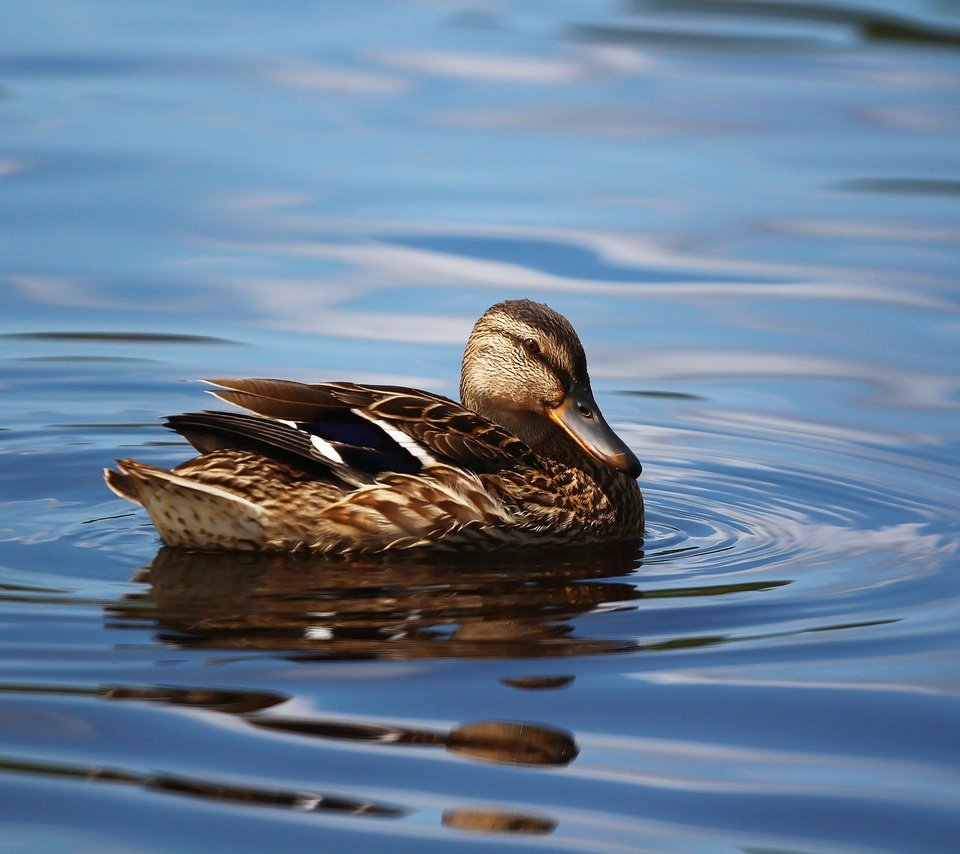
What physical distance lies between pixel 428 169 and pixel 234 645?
9.64m

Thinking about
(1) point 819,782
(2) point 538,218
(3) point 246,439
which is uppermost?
(2) point 538,218

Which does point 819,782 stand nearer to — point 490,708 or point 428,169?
point 490,708

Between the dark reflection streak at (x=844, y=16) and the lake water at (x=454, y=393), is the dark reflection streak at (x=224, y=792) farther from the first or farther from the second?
the dark reflection streak at (x=844, y=16)

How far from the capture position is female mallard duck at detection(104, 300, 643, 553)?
27.6 ft

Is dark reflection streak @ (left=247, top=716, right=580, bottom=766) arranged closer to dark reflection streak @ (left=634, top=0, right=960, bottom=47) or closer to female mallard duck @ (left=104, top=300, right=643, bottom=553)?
female mallard duck @ (left=104, top=300, right=643, bottom=553)

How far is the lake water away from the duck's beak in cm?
49

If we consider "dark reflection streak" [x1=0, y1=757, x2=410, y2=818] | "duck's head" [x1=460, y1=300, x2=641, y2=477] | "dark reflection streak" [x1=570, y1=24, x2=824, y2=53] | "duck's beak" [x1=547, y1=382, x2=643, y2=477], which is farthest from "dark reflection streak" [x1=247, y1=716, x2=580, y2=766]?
"dark reflection streak" [x1=570, y1=24, x2=824, y2=53]

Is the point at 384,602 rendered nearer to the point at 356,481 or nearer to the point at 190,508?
the point at 356,481

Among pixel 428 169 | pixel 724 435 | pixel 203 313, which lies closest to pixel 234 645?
pixel 724 435

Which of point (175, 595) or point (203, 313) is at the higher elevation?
point (203, 313)

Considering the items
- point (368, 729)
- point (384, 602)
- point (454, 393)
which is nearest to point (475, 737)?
point (368, 729)

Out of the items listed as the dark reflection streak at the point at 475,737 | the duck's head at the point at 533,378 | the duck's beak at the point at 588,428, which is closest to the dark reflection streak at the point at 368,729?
the dark reflection streak at the point at 475,737

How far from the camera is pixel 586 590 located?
8.14 metres

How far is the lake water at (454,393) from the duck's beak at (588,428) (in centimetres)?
49
